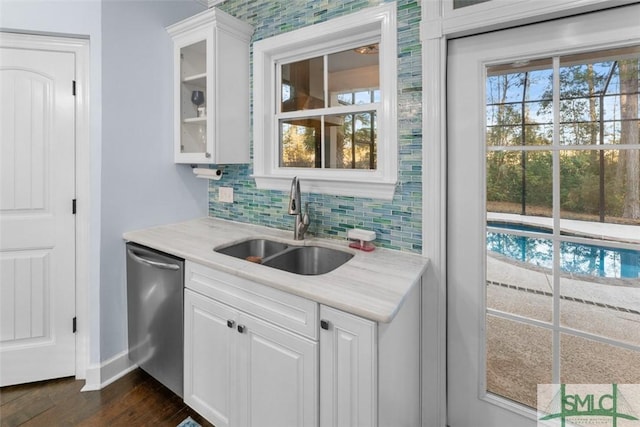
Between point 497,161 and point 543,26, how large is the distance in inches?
21.8

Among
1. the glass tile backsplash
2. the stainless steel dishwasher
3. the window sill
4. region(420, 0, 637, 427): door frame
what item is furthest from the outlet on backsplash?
region(420, 0, 637, 427): door frame

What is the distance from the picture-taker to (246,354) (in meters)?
1.36

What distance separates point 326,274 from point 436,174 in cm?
70

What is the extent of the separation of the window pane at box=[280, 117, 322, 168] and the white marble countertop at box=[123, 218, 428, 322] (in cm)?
47

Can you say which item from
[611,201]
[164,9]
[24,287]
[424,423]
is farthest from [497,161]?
[24,287]

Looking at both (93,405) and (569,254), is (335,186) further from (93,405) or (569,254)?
(93,405)

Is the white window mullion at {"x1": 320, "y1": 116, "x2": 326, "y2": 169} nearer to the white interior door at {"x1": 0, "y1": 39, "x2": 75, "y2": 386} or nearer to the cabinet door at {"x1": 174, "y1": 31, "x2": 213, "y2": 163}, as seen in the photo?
the cabinet door at {"x1": 174, "y1": 31, "x2": 213, "y2": 163}

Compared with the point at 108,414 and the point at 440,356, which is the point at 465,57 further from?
the point at 108,414

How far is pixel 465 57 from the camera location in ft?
4.70

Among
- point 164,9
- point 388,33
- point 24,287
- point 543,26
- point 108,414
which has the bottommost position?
point 108,414

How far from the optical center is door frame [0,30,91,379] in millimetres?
1832

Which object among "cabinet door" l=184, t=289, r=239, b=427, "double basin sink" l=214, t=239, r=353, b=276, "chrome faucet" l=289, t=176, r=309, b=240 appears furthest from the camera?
"chrome faucet" l=289, t=176, r=309, b=240

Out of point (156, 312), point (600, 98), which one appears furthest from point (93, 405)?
point (600, 98)

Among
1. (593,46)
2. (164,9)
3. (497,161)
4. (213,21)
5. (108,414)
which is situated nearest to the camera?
(593,46)
